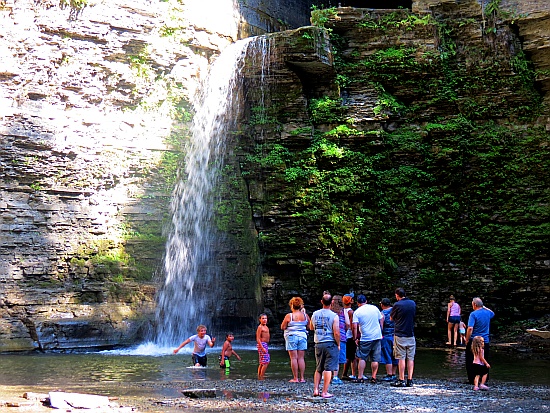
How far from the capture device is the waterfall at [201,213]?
18.2 m

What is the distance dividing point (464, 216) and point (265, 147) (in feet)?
20.5

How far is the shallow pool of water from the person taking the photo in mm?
9844

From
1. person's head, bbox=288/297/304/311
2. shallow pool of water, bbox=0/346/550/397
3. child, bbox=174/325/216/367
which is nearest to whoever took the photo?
person's head, bbox=288/297/304/311

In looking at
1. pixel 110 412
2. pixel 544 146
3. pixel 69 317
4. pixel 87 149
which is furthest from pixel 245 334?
pixel 110 412

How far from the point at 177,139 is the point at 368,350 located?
11607mm

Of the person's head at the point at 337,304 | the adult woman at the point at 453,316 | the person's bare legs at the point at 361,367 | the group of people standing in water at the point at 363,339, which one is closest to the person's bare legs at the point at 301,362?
the group of people standing in water at the point at 363,339

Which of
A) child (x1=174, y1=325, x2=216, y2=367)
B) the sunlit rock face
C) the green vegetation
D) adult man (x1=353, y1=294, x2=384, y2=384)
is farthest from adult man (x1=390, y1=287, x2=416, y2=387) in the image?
the sunlit rock face

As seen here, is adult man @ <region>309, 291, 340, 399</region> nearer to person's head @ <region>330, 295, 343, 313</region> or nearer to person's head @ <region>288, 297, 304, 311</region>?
person's head @ <region>288, 297, 304, 311</region>

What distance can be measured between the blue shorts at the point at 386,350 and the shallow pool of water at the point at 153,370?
0.99 m

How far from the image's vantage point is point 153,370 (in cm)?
1192

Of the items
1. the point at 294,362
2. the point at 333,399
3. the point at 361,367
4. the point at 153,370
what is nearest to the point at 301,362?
the point at 294,362

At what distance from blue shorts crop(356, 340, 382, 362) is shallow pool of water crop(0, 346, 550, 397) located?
141 cm

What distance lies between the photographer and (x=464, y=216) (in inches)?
738

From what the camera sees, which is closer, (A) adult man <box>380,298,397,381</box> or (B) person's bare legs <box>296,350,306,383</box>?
(B) person's bare legs <box>296,350,306,383</box>
